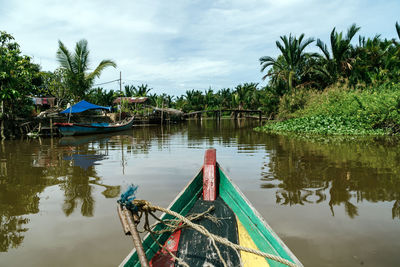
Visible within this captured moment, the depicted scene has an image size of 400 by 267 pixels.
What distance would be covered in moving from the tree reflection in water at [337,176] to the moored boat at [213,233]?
1.55m

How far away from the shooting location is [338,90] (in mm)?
17578

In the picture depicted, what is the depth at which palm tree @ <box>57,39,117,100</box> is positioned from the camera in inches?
834

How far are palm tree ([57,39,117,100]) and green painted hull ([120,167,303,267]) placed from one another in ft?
68.3

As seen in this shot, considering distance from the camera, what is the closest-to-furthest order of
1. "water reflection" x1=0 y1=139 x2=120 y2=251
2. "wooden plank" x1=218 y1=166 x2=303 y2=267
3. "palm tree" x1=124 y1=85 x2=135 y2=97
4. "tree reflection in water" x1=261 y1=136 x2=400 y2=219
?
"wooden plank" x1=218 y1=166 x2=303 y2=267
"water reflection" x1=0 y1=139 x2=120 y2=251
"tree reflection in water" x1=261 y1=136 x2=400 y2=219
"palm tree" x1=124 y1=85 x2=135 y2=97

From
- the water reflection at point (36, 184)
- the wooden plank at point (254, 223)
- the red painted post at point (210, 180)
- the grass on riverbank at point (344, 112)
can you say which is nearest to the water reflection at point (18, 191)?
the water reflection at point (36, 184)

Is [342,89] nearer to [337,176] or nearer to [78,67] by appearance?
[337,176]

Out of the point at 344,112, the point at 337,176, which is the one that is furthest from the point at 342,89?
the point at 337,176

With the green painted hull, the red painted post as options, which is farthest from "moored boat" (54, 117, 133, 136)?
the green painted hull

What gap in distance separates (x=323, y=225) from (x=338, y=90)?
53.9 ft

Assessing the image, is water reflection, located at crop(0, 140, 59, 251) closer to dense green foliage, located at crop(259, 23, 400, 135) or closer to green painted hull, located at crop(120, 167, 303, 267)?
green painted hull, located at crop(120, 167, 303, 267)

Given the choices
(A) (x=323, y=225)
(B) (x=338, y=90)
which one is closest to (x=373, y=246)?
(A) (x=323, y=225)

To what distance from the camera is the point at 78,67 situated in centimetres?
2173

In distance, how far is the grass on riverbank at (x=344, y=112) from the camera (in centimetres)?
1281

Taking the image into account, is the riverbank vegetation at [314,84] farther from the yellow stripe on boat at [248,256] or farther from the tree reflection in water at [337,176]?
the yellow stripe on boat at [248,256]
